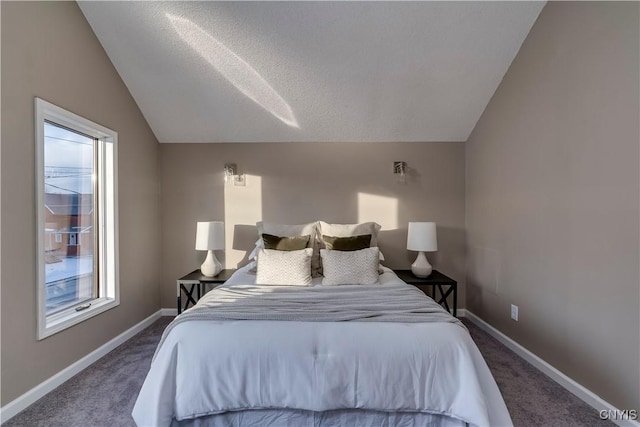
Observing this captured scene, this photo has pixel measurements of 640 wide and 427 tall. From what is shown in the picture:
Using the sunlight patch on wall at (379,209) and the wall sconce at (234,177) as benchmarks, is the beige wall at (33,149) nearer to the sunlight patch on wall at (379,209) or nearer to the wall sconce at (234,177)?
the wall sconce at (234,177)

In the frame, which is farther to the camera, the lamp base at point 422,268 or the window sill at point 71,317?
the lamp base at point 422,268

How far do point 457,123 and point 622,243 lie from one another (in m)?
1.98

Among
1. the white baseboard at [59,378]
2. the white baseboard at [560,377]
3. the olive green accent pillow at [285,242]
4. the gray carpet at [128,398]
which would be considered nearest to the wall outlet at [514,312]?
the white baseboard at [560,377]

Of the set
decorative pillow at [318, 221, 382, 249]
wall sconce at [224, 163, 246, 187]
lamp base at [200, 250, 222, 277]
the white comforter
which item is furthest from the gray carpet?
wall sconce at [224, 163, 246, 187]

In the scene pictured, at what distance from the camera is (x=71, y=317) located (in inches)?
89.8

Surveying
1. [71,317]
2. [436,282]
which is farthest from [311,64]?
[71,317]

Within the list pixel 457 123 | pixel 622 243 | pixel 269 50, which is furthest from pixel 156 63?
pixel 622 243

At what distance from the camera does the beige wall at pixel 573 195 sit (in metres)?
1.71

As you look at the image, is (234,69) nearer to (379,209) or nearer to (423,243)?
(379,209)

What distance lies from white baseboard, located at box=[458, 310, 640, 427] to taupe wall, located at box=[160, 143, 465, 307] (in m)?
0.74

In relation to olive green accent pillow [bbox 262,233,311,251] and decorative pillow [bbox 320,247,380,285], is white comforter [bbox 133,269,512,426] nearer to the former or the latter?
decorative pillow [bbox 320,247,380,285]

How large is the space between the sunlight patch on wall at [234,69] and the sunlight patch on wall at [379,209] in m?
1.19

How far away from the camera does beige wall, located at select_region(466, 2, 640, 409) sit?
1.71 meters

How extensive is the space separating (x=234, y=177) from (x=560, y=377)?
3497 mm
